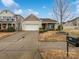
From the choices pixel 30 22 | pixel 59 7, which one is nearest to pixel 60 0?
pixel 59 7

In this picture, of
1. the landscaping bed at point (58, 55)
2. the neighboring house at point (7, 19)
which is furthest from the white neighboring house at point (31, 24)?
the landscaping bed at point (58, 55)

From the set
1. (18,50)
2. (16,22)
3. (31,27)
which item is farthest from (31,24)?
(18,50)

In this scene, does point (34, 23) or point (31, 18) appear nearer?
point (34, 23)

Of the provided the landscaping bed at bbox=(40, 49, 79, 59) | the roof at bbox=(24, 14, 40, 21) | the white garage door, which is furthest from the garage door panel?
the landscaping bed at bbox=(40, 49, 79, 59)

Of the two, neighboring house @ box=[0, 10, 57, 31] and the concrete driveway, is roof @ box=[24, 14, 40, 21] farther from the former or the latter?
the concrete driveway

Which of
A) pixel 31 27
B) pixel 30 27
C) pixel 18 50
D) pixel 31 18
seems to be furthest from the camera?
pixel 31 18

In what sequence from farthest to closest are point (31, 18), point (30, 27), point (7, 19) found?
point (31, 18), point (30, 27), point (7, 19)

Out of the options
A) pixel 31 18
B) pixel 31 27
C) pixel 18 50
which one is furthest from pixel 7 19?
pixel 18 50

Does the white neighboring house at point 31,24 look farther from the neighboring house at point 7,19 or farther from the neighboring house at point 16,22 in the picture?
the neighboring house at point 7,19

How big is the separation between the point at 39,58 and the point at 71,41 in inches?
324

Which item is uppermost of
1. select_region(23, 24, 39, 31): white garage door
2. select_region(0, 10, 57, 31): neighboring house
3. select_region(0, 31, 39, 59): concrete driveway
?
select_region(0, 10, 57, 31): neighboring house

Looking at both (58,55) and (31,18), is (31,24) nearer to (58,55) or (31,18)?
(31,18)

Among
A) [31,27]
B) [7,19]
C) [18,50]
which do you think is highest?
[7,19]

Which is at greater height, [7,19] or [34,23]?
[7,19]
